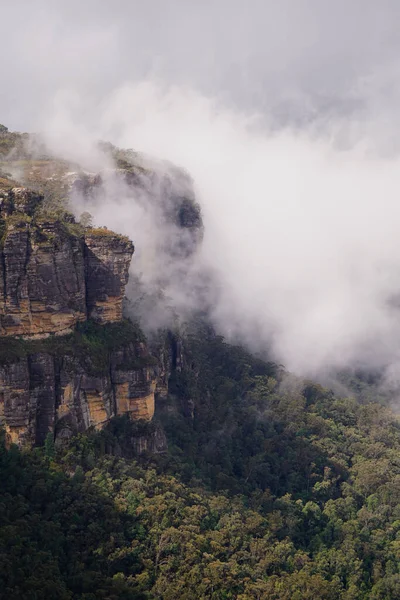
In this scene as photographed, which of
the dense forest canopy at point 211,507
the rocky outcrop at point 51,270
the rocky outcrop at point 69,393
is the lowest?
the dense forest canopy at point 211,507

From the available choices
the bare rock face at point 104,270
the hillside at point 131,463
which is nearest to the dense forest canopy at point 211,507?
the hillside at point 131,463

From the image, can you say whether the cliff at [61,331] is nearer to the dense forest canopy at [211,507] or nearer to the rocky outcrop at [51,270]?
the rocky outcrop at [51,270]

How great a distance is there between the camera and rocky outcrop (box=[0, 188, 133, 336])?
143ft

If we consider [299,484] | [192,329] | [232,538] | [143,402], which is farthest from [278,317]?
[232,538]

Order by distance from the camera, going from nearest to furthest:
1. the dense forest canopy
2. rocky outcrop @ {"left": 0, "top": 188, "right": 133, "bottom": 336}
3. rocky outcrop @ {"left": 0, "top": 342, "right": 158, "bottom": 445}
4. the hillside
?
the dense forest canopy
the hillside
rocky outcrop @ {"left": 0, "top": 342, "right": 158, "bottom": 445}
rocky outcrop @ {"left": 0, "top": 188, "right": 133, "bottom": 336}

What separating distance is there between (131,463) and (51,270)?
15302mm

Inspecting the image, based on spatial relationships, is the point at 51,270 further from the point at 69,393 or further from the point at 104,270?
the point at 69,393

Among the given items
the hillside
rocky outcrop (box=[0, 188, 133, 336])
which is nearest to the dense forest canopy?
the hillside

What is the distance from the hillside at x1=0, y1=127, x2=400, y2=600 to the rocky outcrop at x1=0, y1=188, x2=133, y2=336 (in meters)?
0.11

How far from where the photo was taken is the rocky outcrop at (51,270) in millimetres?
43469

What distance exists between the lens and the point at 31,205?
151 ft

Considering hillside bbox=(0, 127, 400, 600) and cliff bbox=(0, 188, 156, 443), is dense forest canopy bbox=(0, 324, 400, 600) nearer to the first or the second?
hillside bbox=(0, 127, 400, 600)

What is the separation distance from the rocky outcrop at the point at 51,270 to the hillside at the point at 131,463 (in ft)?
0.35

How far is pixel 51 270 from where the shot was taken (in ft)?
147
